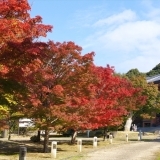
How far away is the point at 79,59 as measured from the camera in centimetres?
2034

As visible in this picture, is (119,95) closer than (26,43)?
No

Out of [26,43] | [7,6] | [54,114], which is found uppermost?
[7,6]

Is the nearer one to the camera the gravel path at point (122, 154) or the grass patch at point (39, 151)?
the grass patch at point (39, 151)

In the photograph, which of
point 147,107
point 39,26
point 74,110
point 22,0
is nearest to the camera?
point 22,0

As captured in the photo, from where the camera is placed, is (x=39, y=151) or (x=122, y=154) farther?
(x=39, y=151)

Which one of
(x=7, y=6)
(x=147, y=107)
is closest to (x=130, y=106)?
(x=147, y=107)

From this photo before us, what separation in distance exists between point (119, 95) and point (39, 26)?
19.9m

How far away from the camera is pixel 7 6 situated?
10.5 metres

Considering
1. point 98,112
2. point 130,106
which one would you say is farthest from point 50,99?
point 130,106

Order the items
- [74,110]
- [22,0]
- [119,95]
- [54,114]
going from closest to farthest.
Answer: [22,0]
[54,114]
[74,110]
[119,95]

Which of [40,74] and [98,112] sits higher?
[40,74]

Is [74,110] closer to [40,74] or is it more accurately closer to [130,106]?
[40,74]

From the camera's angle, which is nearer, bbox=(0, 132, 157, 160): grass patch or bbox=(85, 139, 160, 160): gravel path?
bbox=(0, 132, 157, 160): grass patch

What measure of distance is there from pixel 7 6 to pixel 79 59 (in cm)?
1012
